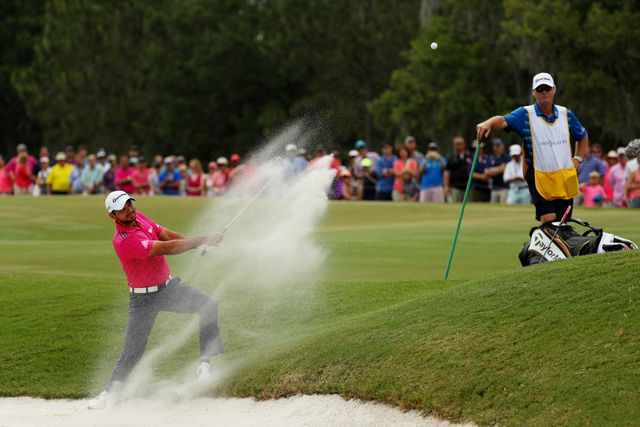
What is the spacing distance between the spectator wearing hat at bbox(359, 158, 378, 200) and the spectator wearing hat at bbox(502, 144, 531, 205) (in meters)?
4.29

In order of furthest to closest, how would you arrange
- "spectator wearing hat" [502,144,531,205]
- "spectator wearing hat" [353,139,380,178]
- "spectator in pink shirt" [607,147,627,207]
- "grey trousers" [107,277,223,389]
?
"spectator wearing hat" [353,139,380,178] → "spectator wearing hat" [502,144,531,205] → "spectator in pink shirt" [607,147,627,207] → "grey trousers" [107,277,223,389]

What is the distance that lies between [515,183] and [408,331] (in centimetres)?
1838

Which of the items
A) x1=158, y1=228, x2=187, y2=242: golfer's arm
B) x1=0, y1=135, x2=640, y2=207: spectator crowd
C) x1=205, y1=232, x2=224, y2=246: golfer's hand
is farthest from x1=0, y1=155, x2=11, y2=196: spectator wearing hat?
x1=205, y1=232, x2=224, y2=246: golfer's hand

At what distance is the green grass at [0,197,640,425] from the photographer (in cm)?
1047

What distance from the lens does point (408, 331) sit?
12.7 m

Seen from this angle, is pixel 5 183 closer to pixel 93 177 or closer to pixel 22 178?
pixel 22 178

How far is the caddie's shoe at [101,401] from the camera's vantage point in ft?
43.2

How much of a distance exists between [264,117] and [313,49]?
5.90 m

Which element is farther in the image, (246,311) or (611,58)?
(611,58)

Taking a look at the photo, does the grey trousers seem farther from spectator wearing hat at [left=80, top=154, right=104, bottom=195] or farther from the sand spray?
spectator wearing hat at [left=80, top=154, right=104, bottom=195]

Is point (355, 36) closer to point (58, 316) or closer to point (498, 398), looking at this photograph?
point (58, 316)

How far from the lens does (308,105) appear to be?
218 feet

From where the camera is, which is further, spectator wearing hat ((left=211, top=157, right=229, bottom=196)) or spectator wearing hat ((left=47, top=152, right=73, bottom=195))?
spectator wearing hat ((left=47, top=152, right=73, bottom=195))

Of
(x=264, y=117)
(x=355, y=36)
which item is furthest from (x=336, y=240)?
(x=264, y=117)
